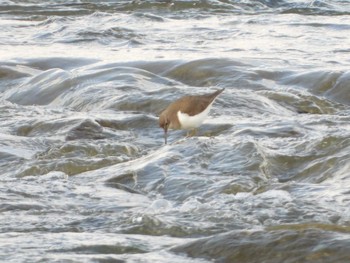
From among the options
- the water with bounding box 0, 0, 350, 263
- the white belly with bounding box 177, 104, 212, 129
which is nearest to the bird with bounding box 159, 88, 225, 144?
the white belly with bounding box 177, 104, 212, 129

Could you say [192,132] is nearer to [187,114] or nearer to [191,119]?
[191,119]

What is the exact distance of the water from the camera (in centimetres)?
661

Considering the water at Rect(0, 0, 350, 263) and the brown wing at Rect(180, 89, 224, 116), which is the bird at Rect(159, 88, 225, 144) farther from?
the water at Rect(0, 0, 350, 263)

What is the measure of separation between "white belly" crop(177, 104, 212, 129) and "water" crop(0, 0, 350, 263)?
5.8 inches

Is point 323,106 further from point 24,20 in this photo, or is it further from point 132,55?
point 24,20

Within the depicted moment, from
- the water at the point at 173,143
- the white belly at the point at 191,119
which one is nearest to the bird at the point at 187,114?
the white belly at the point at 191,119

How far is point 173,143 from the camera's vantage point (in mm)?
9766

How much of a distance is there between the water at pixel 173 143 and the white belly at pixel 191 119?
148 mm

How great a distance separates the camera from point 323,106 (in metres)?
11.5

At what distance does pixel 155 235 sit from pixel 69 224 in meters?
0.71

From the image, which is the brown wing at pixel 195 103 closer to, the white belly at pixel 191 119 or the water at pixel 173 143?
the white belly at pixel 191 119

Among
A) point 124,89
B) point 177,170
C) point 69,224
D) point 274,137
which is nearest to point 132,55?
point 124,89

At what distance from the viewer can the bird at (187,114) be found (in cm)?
998

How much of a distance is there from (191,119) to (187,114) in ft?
0.41
